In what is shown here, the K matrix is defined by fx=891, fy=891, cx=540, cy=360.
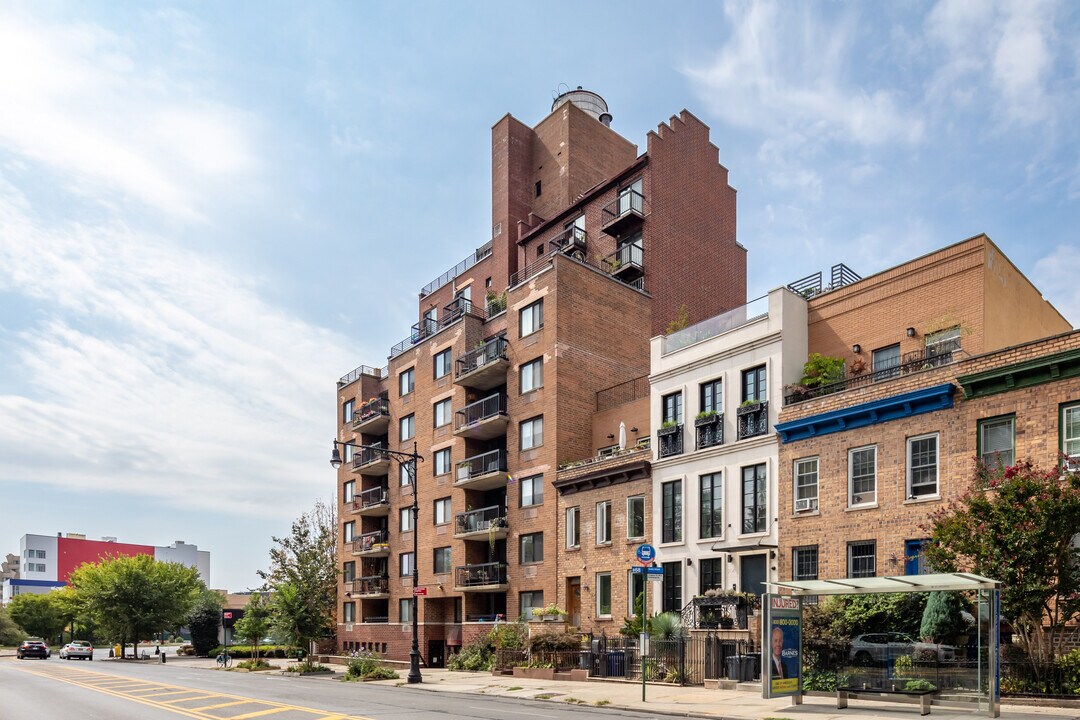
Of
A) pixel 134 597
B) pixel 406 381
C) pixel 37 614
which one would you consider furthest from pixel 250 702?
pixel 37 614

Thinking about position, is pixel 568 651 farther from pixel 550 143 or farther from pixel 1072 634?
pixel 550 143

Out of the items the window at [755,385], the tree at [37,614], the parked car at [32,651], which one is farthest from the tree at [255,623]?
the tree at [37,614]

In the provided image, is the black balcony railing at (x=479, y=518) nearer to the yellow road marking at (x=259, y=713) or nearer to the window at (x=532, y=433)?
the window at (x=532, y=433)

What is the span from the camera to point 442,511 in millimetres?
49938

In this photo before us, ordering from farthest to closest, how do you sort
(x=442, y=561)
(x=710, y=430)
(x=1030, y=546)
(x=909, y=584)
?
(x=442, y=561), (x=710, y=430), (x=1030, y=546), (x=909, y=584)

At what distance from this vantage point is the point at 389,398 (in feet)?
188

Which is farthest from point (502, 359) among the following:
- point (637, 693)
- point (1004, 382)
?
point (1004, 382)

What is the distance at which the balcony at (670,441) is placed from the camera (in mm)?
34094

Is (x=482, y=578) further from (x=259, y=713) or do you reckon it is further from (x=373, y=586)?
(x=259, y=713)

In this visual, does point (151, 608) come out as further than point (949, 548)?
Yes

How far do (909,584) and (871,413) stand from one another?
8848mm

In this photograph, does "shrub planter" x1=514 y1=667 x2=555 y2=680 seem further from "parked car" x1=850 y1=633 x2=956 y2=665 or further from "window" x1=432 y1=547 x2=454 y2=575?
"window" x1=432 y1=547 x2=454 y2=575

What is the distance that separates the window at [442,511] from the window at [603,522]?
13.9 metres

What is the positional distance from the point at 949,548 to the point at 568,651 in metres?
15.1
